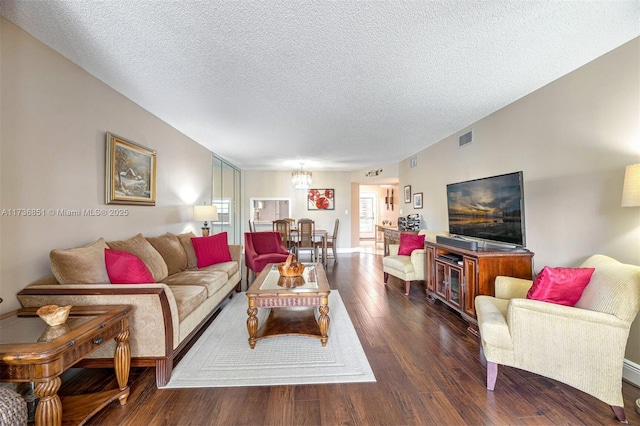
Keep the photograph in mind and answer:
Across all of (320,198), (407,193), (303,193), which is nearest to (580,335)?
(407,193)

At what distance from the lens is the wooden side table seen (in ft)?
4.17

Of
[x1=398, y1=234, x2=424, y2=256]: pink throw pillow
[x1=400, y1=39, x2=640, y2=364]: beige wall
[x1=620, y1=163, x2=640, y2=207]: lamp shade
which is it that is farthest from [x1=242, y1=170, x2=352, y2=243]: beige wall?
[x1=620, y1=163, x2=640, y2=207]: lamp shade

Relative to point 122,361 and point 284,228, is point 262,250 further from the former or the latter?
point 122,361

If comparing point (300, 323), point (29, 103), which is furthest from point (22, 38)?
point (300, 323)

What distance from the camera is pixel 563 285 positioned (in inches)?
73.0

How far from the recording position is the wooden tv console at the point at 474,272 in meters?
2.77

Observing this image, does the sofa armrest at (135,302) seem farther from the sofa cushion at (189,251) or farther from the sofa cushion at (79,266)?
the sofa cushion at (189,251)

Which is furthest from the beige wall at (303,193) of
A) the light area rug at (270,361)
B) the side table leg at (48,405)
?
the side table leg at (48,405)

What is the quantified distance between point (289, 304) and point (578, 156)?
3023 millimetres

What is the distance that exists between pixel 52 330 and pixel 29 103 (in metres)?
1.70

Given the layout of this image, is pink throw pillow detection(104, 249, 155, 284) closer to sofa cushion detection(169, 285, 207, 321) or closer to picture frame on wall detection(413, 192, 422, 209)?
sofa cushion detection(169, 285, 207, 321)

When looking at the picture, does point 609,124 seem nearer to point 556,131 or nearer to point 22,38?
point 556,131

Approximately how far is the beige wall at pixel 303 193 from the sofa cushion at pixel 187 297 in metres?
5.53

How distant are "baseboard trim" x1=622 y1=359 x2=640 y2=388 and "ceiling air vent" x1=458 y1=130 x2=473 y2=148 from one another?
9.70ft
